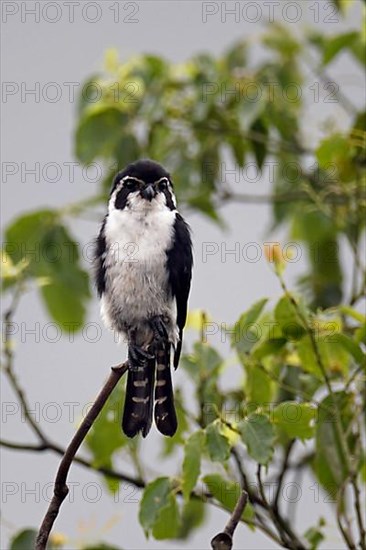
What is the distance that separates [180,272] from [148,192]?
0.80 ft

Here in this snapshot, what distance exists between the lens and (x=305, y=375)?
3.42 m

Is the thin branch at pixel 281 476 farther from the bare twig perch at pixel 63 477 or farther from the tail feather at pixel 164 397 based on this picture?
the bare twig perch at pixel 63 477

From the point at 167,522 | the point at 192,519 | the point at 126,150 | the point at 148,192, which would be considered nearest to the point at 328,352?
the point at 167,522

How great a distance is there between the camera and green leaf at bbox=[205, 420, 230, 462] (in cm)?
288

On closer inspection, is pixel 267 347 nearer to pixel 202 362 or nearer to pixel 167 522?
pixel 202 362

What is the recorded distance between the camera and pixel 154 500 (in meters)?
3.12

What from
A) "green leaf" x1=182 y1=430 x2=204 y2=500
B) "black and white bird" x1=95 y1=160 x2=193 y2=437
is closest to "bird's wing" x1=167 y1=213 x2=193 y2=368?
"black and white bird" x1=95 y1=160 x2=193 y2=437

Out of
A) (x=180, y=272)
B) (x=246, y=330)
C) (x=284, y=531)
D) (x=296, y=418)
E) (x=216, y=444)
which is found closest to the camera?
(x=216, y=444)

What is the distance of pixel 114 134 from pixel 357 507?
187 cm

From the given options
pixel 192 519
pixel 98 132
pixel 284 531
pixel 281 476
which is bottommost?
pixel 192 519

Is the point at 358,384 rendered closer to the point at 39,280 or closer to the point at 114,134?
the point at 39,280

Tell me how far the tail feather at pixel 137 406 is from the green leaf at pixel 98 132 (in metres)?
1.19

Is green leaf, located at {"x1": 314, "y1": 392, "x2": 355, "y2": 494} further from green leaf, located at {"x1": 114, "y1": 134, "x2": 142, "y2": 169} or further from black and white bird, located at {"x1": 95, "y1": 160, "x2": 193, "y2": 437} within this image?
green leaf, located at {"x1": 114, "y1": 134, "x2": 142, "y2": 169}

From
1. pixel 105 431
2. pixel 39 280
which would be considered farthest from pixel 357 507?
pixel 39 280
